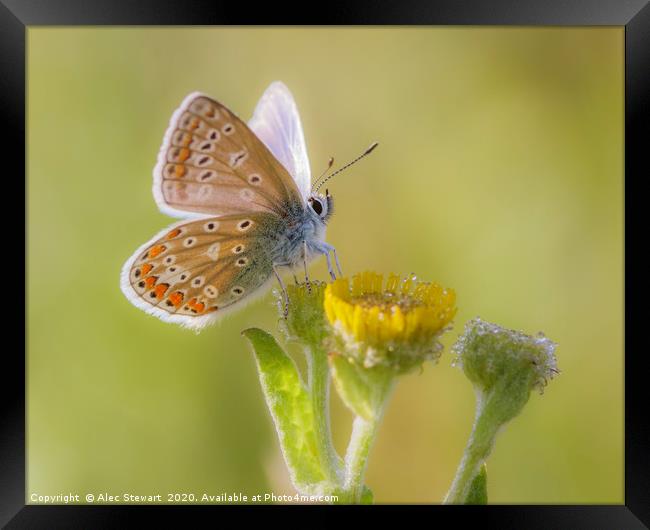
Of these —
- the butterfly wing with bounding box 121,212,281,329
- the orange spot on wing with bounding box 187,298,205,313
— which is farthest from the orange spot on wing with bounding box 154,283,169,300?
the orange spot on wing with bounding box 187,298,205,313

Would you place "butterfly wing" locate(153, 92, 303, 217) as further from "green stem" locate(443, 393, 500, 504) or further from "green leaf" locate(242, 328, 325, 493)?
"green stem" locate(443, 393, 500, 504)

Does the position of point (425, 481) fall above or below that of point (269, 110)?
below

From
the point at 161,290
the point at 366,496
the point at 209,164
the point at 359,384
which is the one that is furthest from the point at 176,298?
the point at 366,496

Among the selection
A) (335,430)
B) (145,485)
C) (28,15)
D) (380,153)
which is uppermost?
(28,15)

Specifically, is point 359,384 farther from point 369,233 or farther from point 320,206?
point 369,233

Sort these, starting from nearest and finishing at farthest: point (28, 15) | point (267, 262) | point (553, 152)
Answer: point (28, 15)
point (267, 262)
point (553, 152)

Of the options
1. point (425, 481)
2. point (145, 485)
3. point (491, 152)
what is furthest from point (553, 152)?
point (145, 485)

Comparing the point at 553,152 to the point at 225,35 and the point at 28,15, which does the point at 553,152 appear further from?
the point at 28,15
